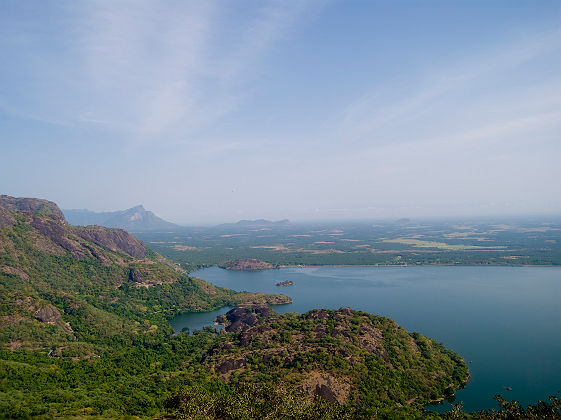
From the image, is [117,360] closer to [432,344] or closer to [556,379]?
[432,344]

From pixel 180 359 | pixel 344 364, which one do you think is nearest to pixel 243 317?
pixel 180 359

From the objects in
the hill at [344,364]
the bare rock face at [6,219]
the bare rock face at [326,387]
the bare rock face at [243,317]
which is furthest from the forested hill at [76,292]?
the bare rock face at [326,387]

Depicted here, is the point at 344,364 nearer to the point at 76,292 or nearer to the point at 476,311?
the point at 476,311

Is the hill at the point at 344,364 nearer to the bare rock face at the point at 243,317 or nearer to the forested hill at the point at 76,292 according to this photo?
the bare rock face at the point at 243,317

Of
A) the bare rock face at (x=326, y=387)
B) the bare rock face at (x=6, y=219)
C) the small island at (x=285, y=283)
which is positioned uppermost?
the bare rock face at (x=6, y=219)

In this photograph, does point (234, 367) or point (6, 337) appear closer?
point (234, 367)

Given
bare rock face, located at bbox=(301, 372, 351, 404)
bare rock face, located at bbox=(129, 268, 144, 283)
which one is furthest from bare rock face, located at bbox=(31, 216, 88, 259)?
bare rock face, located at bbox=(301, 372, 351, 404)

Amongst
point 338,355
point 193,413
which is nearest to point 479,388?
point 338,355

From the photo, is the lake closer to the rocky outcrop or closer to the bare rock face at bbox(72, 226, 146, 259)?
the rocky outcrop
